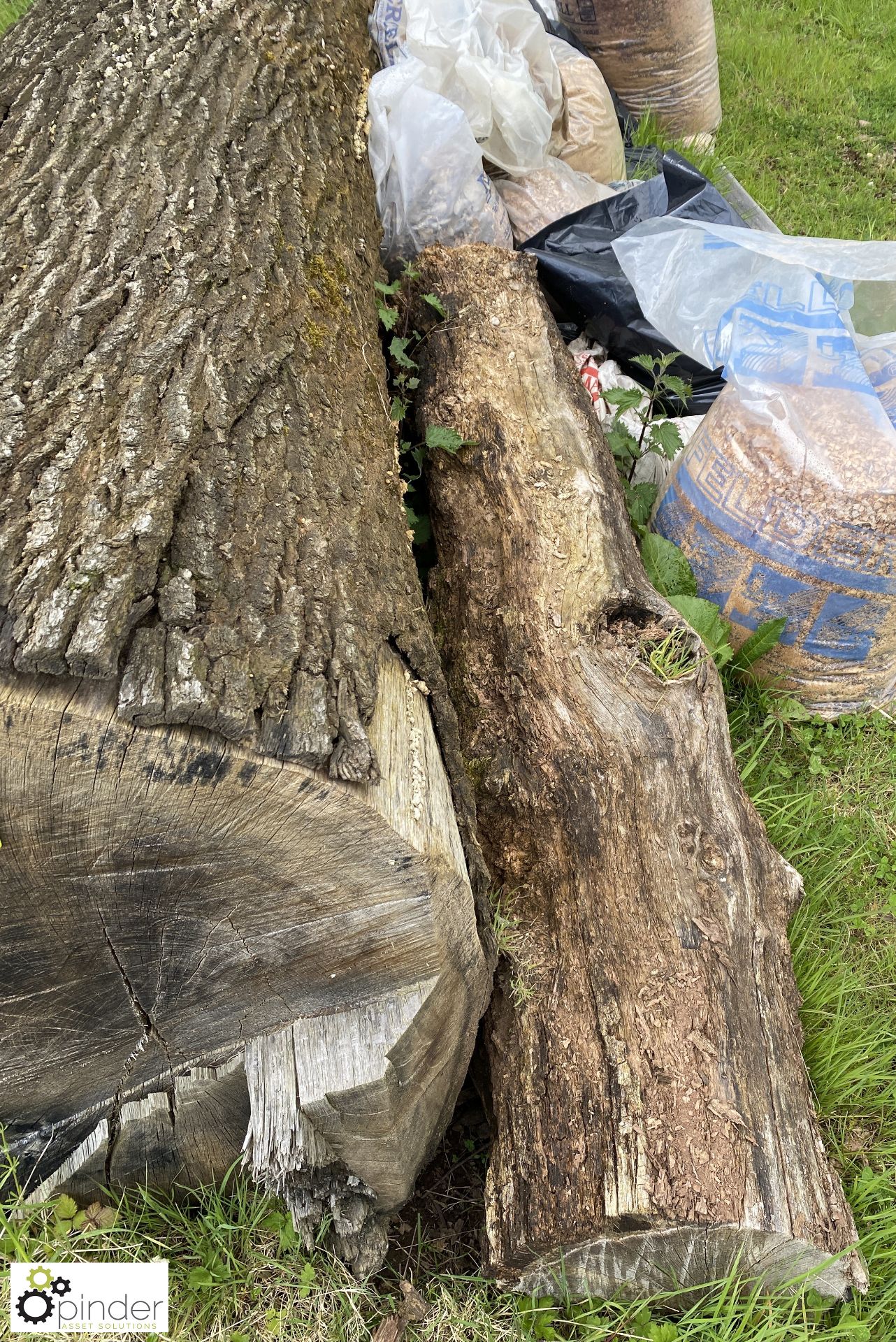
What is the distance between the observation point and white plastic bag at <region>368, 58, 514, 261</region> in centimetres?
294

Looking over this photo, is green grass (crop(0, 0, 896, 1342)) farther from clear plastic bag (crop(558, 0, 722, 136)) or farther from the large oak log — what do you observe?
clear plastic bag (crop(558, 0, 722, 136))

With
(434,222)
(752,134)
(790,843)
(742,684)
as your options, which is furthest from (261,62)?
(752,134)

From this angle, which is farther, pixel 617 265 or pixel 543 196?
pixel 543 196

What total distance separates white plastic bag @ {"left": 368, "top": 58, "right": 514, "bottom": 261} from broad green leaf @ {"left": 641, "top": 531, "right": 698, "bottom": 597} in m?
1.32

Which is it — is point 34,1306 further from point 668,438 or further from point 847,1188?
point 668,438

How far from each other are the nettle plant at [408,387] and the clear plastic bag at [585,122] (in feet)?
4.50

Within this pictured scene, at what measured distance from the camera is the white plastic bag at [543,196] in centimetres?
335

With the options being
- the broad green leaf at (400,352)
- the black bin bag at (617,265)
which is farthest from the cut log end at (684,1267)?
the black bin bag at (617,265)

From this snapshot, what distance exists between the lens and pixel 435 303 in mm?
2637

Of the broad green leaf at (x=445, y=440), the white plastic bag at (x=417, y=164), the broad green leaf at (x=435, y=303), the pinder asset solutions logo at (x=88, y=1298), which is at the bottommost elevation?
the pinder asset solutions logo at (x=88, y=1298)

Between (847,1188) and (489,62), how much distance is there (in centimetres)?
347

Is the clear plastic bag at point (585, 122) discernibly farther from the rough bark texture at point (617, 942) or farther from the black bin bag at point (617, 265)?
the rough bark texture at point (617, 942)

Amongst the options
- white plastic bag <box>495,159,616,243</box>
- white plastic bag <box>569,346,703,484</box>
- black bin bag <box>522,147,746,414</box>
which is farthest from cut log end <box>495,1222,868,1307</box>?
Answer: white plastic bag <box>495,159,616,243</box>

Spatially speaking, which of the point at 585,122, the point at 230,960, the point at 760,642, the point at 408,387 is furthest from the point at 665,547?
the point at 585,122
